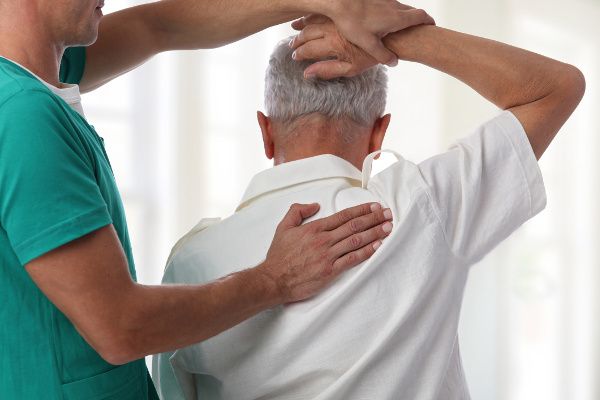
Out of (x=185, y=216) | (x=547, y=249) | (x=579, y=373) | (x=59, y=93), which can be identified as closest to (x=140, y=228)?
(x=185, y=216)

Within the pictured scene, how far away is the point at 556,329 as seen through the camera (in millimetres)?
5262

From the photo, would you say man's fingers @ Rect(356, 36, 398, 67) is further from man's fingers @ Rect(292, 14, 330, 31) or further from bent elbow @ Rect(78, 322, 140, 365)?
bent elbow @ Rect(78, 322, 140, 365)

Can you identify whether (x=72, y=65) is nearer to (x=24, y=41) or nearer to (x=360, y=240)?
(x=24, y=41)

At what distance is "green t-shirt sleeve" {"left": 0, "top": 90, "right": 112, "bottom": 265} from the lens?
0.99 m

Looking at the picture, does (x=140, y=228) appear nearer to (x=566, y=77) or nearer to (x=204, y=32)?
(x=204, y=32)

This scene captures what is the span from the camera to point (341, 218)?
50.4 inches

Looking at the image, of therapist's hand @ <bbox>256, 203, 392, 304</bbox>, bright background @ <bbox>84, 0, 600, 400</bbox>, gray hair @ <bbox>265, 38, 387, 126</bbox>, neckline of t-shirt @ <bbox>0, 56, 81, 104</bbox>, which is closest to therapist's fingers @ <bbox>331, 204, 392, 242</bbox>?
therapist's hand @ <bbox>256, 203, 392, 304</bbox>

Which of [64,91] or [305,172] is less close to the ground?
[64,91]

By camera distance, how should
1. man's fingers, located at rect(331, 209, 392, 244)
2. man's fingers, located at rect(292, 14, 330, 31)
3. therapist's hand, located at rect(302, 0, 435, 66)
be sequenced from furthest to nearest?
man's fingers, located at rect(292, 14, 330, 31) → therapist's hand, located at rect(302, 0, 435, 66) → man's fingers, located at rect(331, 209, 392, 244)

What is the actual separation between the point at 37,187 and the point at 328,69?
602 mm

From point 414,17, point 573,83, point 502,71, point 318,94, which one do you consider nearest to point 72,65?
point 318,94

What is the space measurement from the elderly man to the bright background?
7.14 ft

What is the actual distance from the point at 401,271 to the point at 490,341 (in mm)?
3633

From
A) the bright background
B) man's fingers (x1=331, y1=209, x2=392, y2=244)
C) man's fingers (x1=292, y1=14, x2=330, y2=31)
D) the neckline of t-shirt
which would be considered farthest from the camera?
the bright background
